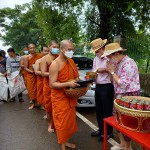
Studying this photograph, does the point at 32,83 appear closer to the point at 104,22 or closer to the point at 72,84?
the point at 72,84

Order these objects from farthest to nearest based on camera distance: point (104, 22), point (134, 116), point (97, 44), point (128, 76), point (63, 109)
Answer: point (104, 22), point (97, 44), point (63, 109), point (128, 76), point (134, 116)

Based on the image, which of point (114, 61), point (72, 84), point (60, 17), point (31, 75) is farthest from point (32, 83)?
point (60, 17)

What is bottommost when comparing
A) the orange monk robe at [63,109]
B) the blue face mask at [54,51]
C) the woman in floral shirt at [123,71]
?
the orange monk robe at [63,109]

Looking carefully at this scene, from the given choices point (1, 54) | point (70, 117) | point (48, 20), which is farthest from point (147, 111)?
point (48, 20)

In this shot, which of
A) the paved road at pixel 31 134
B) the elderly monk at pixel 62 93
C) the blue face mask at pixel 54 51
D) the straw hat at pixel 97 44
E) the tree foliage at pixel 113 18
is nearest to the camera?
the elderly monk at pixel 62 93

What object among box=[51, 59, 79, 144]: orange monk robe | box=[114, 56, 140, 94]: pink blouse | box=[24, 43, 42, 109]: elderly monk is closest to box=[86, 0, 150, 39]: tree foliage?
box=[24, 43, 42, 109]: elderly monk

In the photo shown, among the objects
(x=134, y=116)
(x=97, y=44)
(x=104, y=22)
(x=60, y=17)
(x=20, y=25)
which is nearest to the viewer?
(x=134, y=116)

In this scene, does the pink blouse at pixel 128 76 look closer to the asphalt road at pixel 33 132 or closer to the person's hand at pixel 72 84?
the person's hand at pixel 72 84

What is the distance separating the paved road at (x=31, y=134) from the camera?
3943 mm

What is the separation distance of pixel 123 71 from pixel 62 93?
104 cm

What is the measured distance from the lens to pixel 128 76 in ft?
9.87

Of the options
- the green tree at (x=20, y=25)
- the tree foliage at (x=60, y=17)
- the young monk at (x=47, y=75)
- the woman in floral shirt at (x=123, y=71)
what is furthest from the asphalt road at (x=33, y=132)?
the green tree at (x=20, y=25)

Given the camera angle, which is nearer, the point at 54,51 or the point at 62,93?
the point at 62,93

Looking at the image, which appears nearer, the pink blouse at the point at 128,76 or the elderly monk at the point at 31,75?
the pink blouse at the point at 128,76
